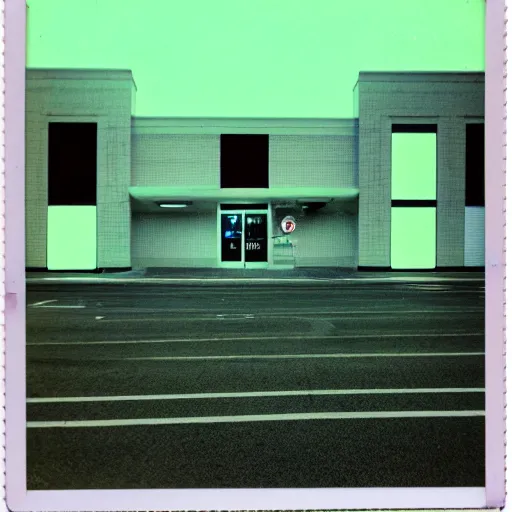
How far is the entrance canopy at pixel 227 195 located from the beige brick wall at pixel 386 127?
1090 millimetres

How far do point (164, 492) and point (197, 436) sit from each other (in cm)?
126

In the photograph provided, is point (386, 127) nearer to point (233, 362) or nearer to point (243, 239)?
point (243, 239)

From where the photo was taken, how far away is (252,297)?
15.4 metres

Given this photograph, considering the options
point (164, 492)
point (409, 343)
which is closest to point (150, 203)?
point (409, 343)

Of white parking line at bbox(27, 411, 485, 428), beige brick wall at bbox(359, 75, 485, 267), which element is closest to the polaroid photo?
white parking line at bbox(27, 411, 485, 428)

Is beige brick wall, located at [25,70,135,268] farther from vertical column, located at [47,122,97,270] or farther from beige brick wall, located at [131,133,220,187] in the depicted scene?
vertical column, located at [47,122,97,270]

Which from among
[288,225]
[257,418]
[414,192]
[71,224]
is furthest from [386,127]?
[257,418]

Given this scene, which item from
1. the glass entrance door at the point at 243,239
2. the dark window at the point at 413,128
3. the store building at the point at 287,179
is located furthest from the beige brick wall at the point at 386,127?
the glass entrance door at the point at 243,239

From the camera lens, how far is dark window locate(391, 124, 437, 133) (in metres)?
26.8

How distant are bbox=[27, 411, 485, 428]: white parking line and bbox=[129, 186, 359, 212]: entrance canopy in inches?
855

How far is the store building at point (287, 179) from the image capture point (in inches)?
987

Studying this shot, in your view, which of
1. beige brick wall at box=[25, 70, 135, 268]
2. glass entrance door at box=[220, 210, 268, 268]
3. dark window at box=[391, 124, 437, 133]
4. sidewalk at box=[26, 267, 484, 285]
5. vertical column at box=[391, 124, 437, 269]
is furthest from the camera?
glass entrance door at box=[220, 210, 268, 268]

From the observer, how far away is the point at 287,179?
27.7 meters

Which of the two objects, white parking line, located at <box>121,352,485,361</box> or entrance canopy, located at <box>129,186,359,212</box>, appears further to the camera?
entrance canopy, located at <box>129,186,359,212</box>
